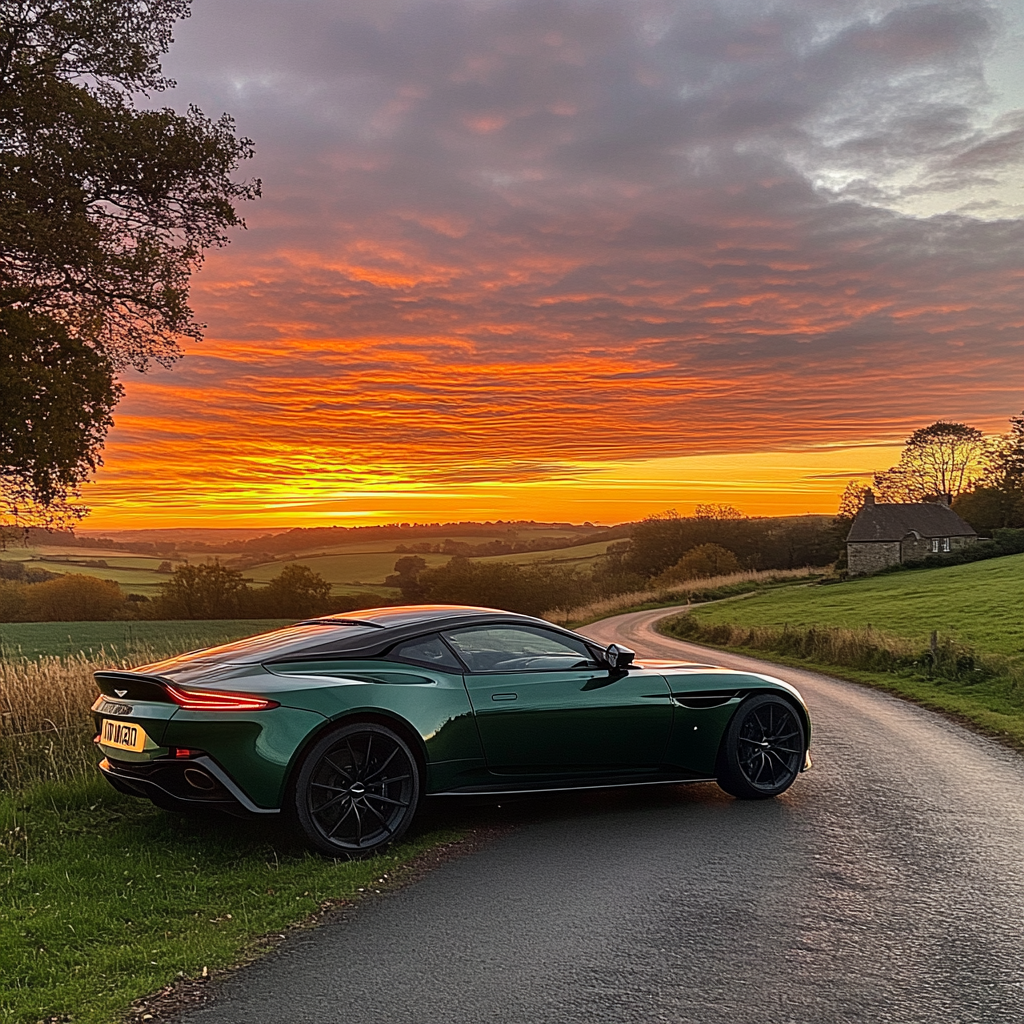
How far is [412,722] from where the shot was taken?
660 cm

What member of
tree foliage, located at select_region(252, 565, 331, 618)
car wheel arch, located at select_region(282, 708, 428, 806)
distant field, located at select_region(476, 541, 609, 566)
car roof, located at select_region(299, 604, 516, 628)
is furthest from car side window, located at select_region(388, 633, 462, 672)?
distant field, located at select_region(476, 541, 609, 566)

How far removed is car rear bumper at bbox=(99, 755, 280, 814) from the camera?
19.9 ft

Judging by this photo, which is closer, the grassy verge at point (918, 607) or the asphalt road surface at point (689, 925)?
the asphalt road surface at point (689, 925)

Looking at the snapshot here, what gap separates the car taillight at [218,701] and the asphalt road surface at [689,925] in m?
1.39

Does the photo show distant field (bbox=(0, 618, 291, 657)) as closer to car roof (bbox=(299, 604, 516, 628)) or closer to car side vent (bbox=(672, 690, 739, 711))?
car roof (bbox=(299, 604, 516, 628))

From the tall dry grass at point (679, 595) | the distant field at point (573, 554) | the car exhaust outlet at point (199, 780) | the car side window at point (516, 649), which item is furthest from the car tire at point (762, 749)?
the distant field at point (573, 554)

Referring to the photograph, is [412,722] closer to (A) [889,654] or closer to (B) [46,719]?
(B) [46,719]

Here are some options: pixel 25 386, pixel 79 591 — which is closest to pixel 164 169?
pixel 25 386

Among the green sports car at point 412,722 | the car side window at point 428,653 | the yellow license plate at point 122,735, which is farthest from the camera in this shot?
the car side window at point 428,653

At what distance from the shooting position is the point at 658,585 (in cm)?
7881

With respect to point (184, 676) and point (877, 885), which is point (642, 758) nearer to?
point (877, 885)

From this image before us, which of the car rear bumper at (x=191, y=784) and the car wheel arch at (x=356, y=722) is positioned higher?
the car wheel arch at (x=356, y=722)

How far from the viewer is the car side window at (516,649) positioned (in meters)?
7.21

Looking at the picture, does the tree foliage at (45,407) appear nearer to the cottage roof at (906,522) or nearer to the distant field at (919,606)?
the distant field at (919,606)
